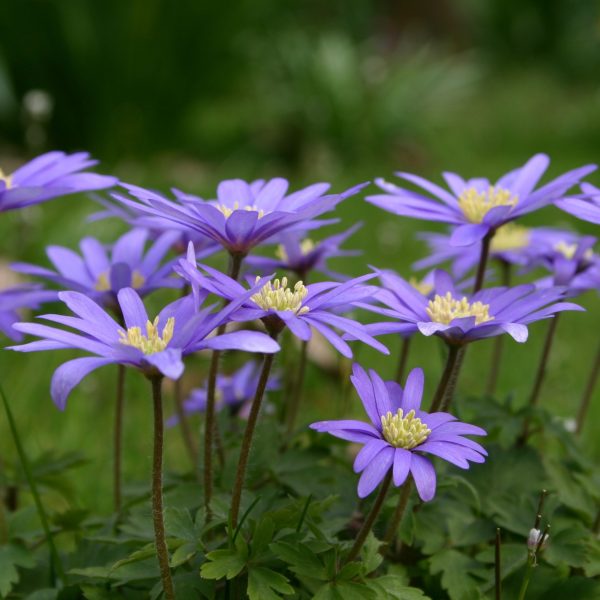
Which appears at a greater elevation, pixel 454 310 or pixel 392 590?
pixel 454 310

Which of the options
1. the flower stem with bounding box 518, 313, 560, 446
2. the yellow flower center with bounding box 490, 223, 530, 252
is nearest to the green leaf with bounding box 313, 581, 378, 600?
the flower stem with bounding box 518, 313, 560, 446

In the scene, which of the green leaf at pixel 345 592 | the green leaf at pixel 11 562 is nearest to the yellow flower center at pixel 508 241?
the green leaf at pixel 345 592

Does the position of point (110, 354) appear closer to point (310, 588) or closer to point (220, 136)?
point (310, 588)

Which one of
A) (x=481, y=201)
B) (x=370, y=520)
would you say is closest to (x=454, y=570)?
(x=370, y=520)

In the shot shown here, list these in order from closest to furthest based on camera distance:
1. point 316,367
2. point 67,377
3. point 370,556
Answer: point 67,377 < point 370,556 < point 316,367

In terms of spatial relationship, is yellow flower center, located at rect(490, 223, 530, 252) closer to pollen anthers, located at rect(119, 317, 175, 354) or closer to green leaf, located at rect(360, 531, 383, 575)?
green leaf, located at rect(360, 531, 383, 575)

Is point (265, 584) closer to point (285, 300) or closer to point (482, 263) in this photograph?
point (285, 300)
